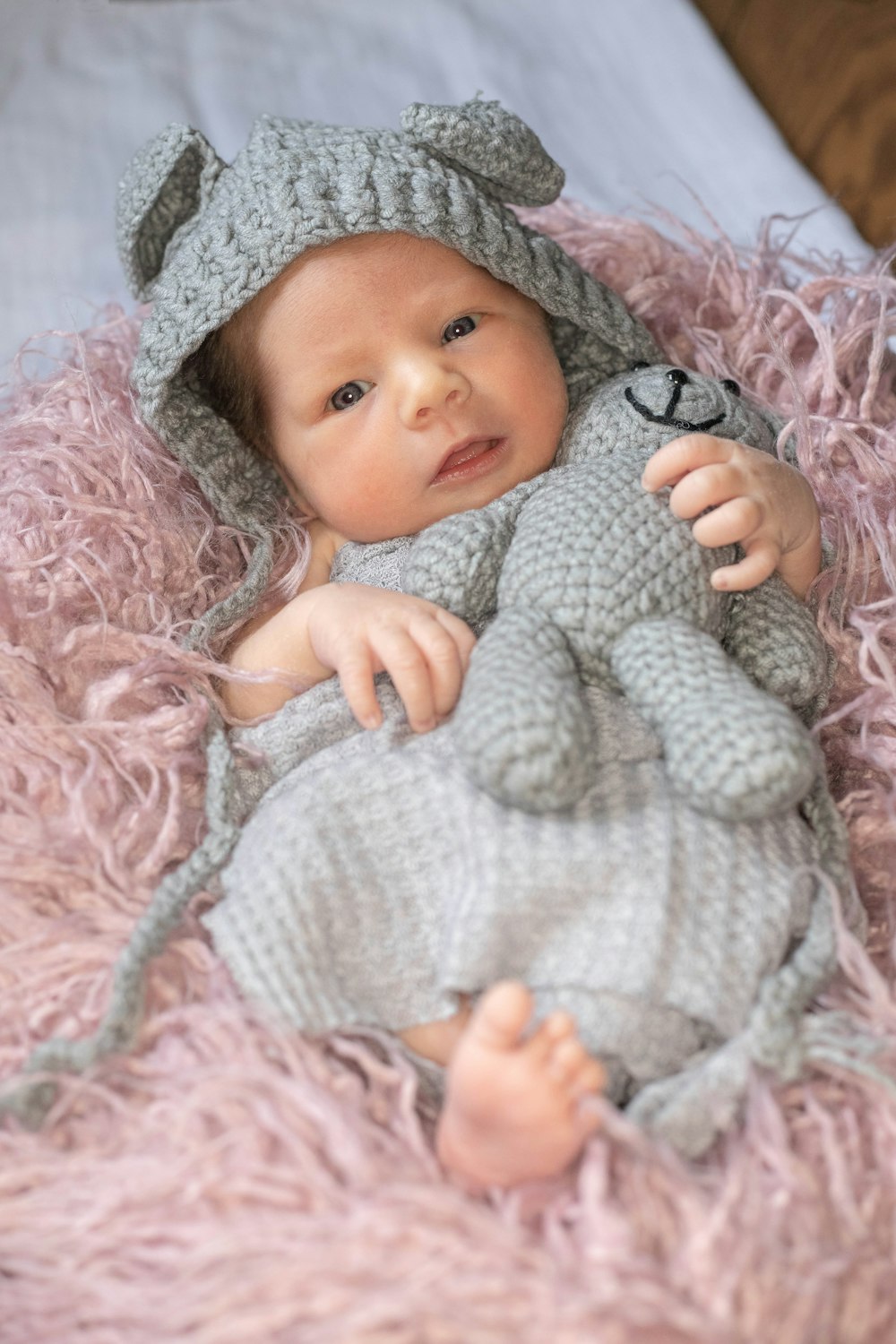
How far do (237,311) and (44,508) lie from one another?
25 cm

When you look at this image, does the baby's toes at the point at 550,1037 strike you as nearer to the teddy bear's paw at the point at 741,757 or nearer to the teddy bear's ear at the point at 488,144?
the teddy bear's paw at the point at 741,757

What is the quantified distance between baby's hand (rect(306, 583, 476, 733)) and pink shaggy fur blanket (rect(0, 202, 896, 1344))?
16cm

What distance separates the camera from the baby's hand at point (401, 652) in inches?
36.7

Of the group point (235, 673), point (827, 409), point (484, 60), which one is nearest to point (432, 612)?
point (235, 673)

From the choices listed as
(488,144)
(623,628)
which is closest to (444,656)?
(623,628)

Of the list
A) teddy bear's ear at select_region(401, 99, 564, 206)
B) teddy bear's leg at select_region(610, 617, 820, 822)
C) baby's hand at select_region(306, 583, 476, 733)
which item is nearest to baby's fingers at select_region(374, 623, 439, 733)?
baby's hand at select_region(306, 583, 476, 733)

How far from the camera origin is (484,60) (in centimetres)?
184

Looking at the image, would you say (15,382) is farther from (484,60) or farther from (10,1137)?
(484,60)

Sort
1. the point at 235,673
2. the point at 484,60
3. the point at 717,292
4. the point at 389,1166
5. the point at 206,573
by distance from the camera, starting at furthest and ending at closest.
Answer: the point at 484,60 < the point at 717,292 < the point at 206,573 < the point at 235,673 < the point at 389,1166

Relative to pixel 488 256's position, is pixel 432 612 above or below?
below

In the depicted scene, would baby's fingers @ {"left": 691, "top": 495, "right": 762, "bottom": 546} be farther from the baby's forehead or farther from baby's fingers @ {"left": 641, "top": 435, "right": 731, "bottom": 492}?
the baby's forehead

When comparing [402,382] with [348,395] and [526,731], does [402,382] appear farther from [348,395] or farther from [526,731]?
[526,731]

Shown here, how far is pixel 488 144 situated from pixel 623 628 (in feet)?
1.66

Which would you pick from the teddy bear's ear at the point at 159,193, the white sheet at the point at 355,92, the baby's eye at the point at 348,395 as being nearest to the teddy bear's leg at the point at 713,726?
the baby's eye at the point at 348,395
